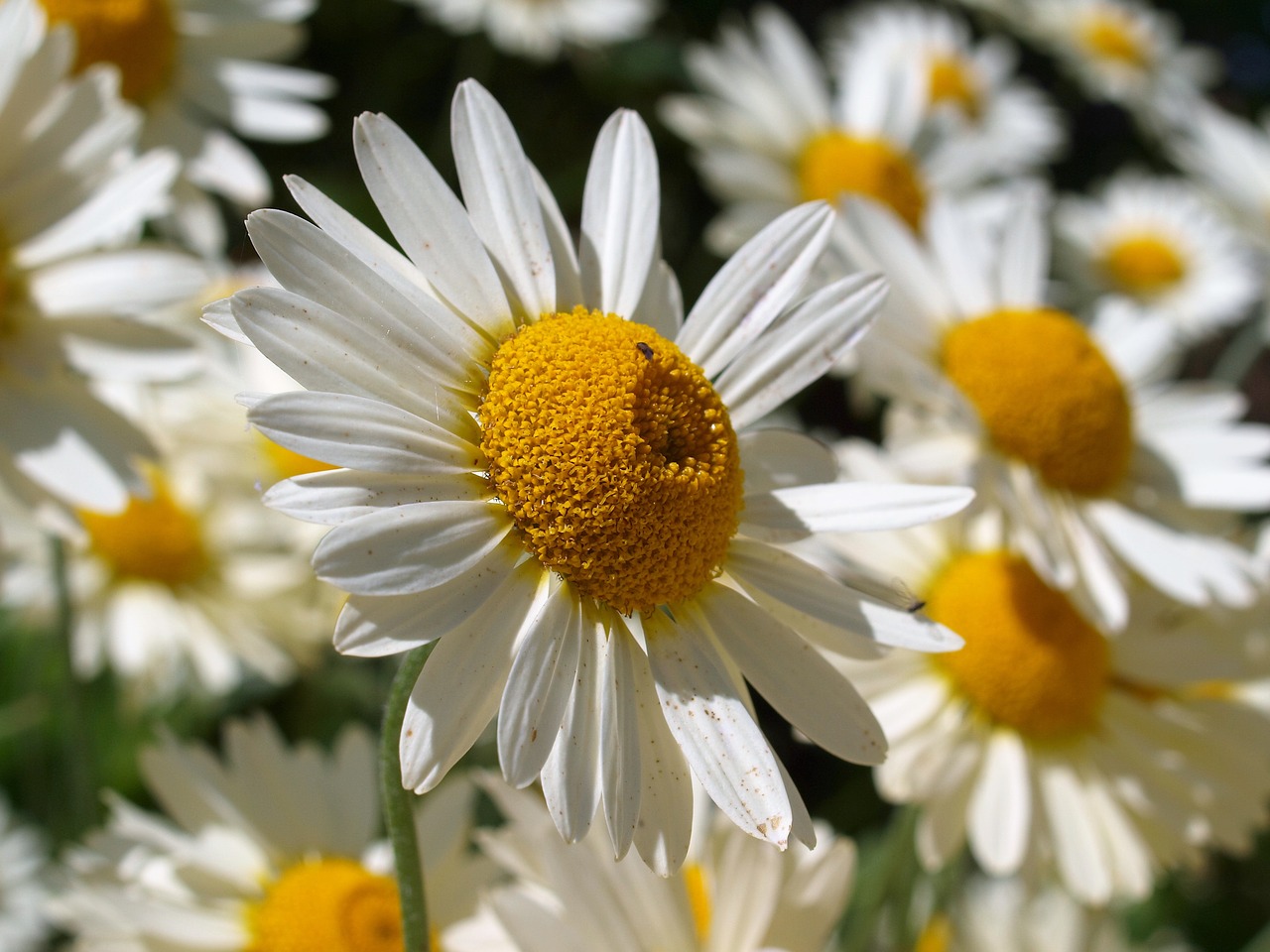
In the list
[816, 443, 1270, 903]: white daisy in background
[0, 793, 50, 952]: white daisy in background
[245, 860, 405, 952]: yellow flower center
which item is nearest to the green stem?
[245, 860, 405, 952]: yellow flower center

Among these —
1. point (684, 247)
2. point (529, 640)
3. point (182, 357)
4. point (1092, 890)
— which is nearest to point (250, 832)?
point (182, 357)

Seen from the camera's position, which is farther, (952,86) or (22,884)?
(952,86)

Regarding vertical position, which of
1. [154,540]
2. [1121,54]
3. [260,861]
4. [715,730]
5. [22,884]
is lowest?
[22,884]

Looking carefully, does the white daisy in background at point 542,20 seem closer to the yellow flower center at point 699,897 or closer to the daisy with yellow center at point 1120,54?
the daisy with yellow center at point 1120,54

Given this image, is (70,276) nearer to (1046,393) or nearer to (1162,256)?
(1046,393)

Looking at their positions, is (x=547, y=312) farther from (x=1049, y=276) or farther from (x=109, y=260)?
(x=1049, y=276)

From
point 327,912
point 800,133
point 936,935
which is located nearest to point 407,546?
point 327,912

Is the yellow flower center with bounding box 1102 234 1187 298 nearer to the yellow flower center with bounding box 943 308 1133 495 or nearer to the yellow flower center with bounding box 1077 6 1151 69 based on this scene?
the yellow flower center with bounding box 1077 6 1151 69
